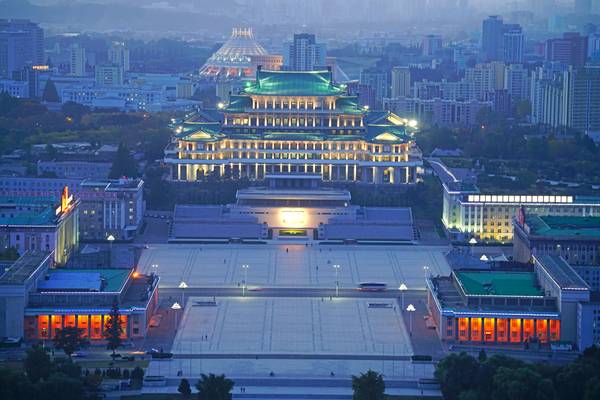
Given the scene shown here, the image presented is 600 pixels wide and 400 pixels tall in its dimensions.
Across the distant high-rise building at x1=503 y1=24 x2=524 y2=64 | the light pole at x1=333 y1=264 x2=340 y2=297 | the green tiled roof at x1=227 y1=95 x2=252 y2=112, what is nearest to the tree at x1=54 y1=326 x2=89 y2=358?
the light pole at x1=333 y1=264 x2=340 y2=297

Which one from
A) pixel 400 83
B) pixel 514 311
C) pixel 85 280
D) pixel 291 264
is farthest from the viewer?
pixel 400 83

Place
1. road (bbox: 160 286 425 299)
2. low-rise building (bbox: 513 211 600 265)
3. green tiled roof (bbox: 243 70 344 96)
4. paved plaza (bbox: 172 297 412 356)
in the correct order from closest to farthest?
paved plaza (bbox: 172 297 412 356)
road (bbox: 160 286 425 299)
low-rise building (bbox: 513 211 600 265)
green tiled roof (bbox: 243 70 344 96)

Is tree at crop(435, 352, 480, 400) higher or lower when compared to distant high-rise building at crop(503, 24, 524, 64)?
lower

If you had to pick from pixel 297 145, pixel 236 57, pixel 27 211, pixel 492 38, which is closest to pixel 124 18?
pixel 492 38

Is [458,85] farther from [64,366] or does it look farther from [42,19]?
[42,19]

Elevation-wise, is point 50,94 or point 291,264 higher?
point 50,94

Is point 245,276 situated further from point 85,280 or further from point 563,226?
point 563,226

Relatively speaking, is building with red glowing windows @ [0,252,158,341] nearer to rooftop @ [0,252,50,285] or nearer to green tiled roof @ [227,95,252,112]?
rooftop @ [0,252,50,285]
